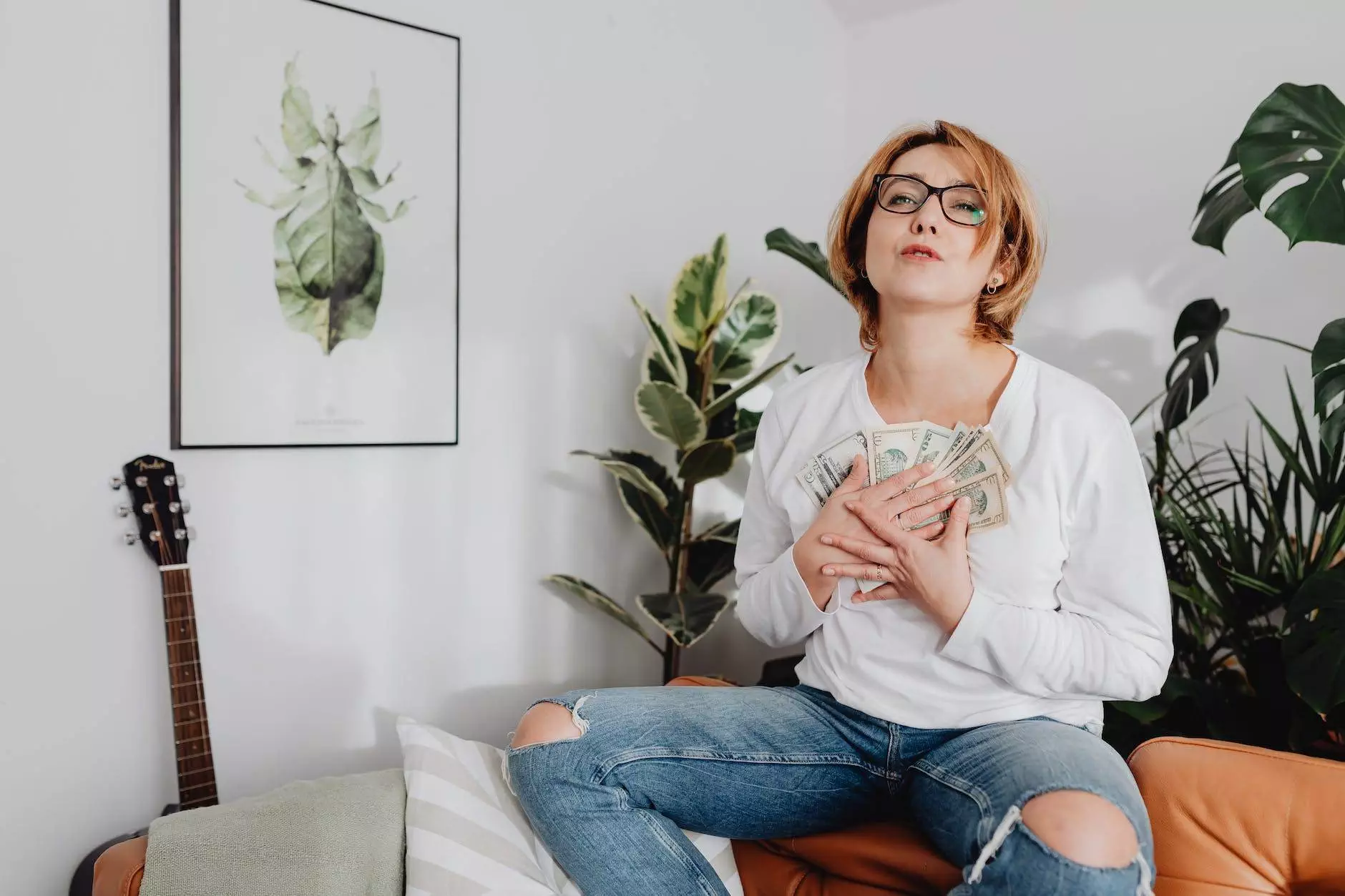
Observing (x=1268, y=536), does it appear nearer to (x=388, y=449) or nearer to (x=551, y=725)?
(x=551, y=725)

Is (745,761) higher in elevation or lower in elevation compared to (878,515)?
lower

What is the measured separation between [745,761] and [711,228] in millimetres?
1630

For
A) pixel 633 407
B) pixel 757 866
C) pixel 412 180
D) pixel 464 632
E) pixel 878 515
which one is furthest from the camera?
pixel 633 407

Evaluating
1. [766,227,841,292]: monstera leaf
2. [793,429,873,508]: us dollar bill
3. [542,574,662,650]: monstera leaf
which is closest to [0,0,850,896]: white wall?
[542,574,662,650]: monstera leaf

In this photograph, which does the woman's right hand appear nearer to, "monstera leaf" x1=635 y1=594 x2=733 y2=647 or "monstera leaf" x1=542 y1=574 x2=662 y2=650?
"monstera leaf" x1=635 y1=594 x2=733 y2=647

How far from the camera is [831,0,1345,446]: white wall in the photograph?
2.08 m

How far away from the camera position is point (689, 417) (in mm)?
2107

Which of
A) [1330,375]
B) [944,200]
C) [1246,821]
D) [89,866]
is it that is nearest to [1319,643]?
[1246,821]

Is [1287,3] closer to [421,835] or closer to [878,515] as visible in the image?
[878,515]

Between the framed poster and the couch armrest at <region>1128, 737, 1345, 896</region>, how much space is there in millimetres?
1503

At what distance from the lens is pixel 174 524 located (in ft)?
5.63

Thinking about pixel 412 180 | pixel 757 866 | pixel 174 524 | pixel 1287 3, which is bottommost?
pixel 757 866

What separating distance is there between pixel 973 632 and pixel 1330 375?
0.65 m

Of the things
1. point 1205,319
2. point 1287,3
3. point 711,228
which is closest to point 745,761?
point 1205,319
